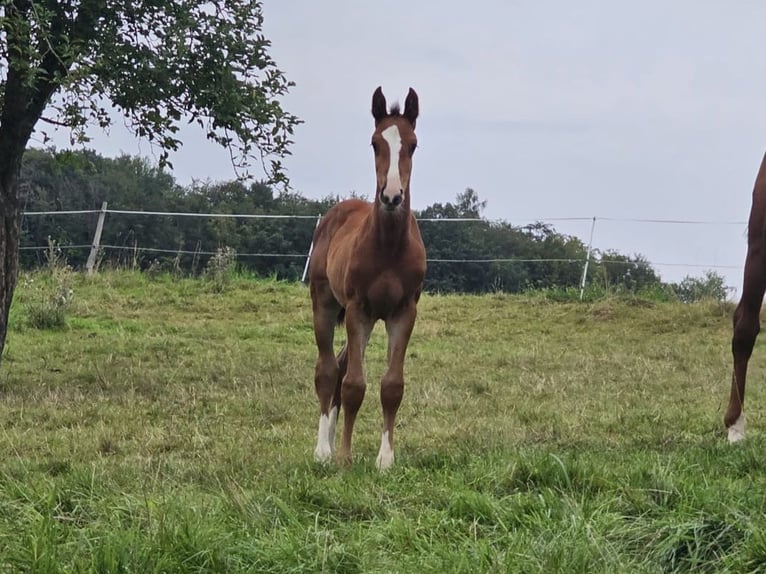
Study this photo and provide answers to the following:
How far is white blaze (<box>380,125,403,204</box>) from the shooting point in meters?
4.48

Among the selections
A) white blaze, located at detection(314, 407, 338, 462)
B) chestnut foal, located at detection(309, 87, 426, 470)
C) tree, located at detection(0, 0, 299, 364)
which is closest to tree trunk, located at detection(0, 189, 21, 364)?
tree, located at detection(0, 0, 299, 364)

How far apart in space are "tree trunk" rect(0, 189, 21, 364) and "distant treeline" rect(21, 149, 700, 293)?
2.03 feet

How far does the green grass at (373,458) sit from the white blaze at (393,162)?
55.8 inches

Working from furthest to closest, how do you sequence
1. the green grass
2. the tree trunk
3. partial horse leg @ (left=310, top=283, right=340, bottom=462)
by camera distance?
the tree trunk → partial horse leg @ (left=310, top=283, right=340, bottom=462) → the green grass

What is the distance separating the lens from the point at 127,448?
17.0ft

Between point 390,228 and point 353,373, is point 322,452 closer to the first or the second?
point 353,373

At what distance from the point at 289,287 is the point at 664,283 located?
25.2ft

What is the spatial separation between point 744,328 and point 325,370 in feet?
8.72

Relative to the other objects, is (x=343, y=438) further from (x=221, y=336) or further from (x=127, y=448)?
(x=221, y=336)

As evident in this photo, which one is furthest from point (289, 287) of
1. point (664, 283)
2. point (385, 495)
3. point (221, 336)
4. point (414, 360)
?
point (385, 495)

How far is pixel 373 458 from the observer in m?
4.92

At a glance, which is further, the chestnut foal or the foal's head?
the chestnut foal

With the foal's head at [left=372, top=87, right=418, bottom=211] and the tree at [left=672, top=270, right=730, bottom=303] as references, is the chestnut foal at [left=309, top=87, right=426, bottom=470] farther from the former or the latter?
the tree at [left=672, top=270, right=730, bottom=303]

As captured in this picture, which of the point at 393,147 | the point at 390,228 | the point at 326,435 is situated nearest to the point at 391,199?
the point at 393,147
